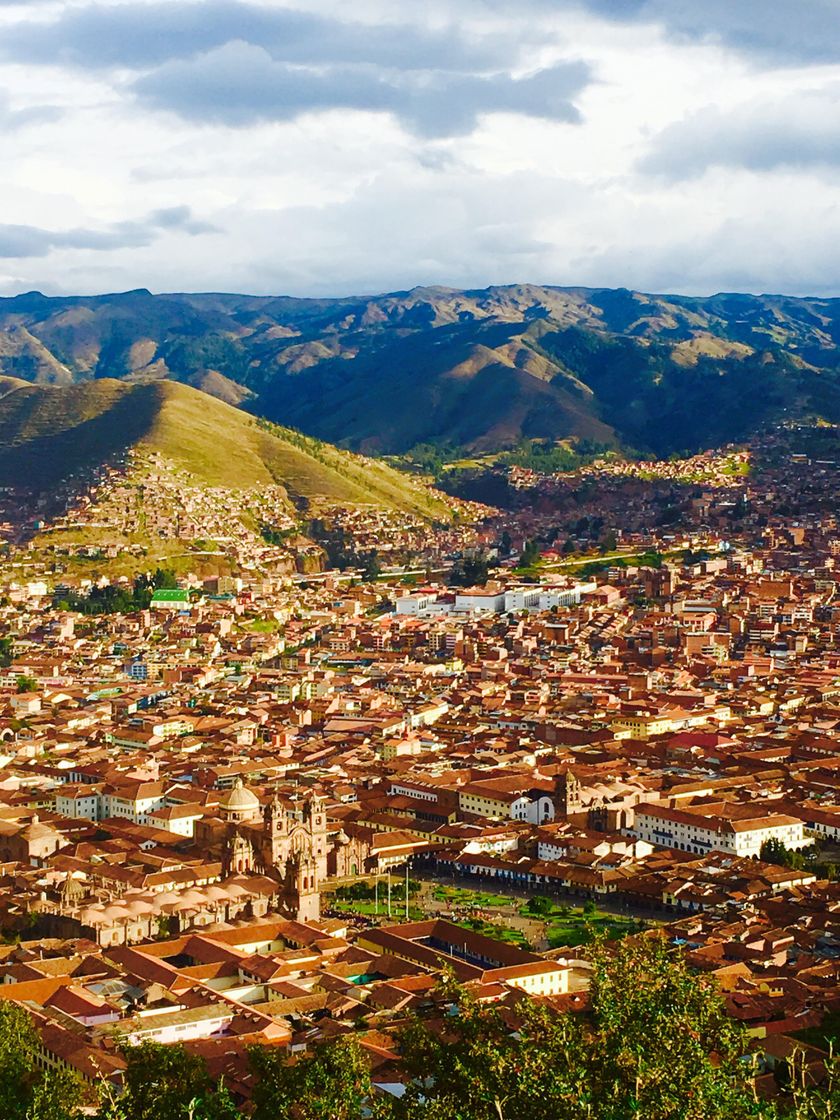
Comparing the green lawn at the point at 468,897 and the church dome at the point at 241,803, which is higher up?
the church dome at the point at 241,803

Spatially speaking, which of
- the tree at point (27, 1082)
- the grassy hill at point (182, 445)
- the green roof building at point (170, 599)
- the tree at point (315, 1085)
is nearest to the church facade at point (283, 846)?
the tree at point (27, 1082)

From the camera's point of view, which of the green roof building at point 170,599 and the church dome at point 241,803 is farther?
the green roof building at point 170,599

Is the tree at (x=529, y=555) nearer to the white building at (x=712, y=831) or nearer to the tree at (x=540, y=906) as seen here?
the white building at (x=712, y=831)

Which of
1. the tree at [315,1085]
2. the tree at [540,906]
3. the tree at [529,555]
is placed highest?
the tree at [315,1085]

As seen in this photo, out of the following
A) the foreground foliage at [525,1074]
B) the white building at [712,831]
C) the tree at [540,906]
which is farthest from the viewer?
the white building at [712,831]

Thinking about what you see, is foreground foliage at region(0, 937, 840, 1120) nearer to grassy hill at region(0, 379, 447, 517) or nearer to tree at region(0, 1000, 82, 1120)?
tree at region(0, 1000, 82, 1120)

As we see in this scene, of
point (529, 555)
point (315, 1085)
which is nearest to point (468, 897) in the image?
point (315, 1085)
